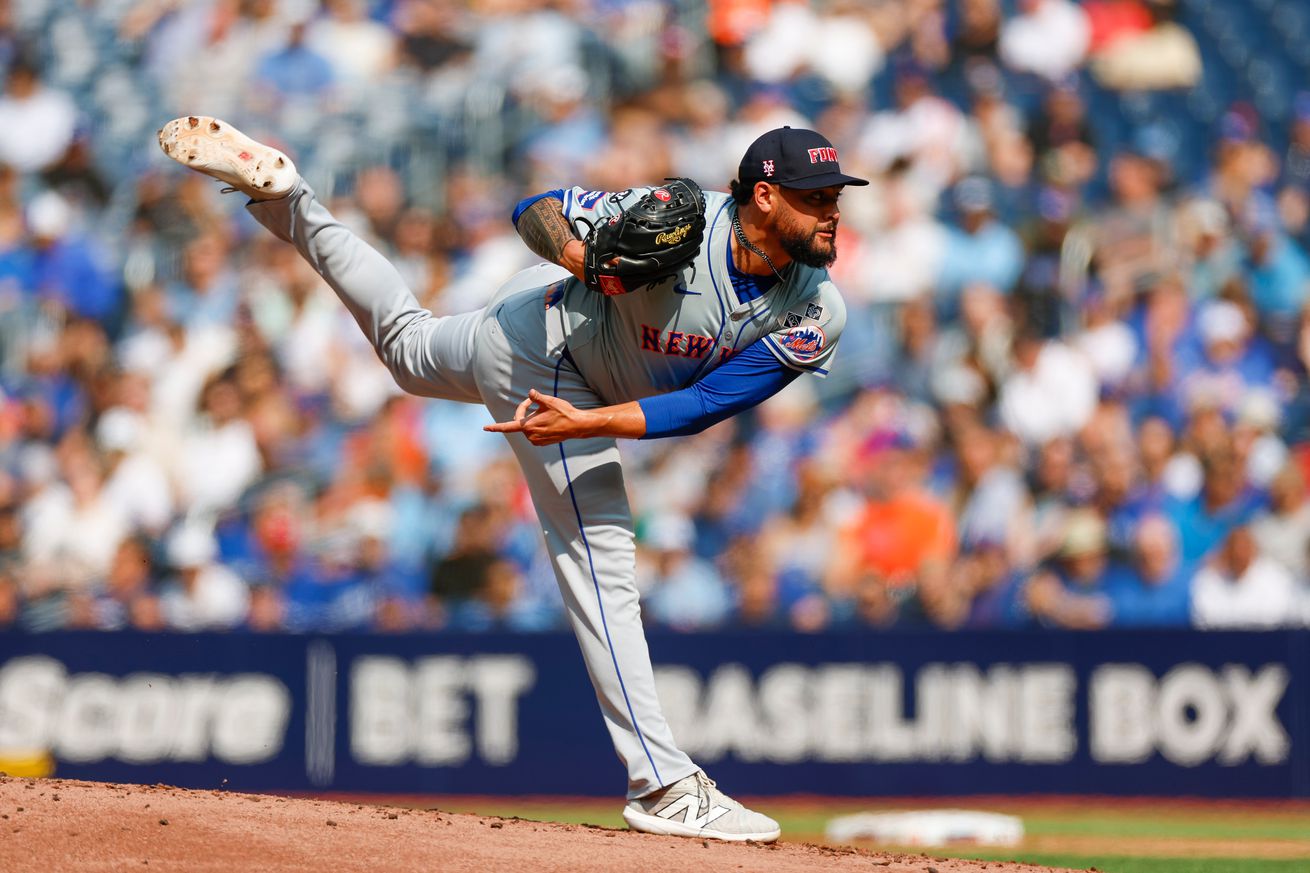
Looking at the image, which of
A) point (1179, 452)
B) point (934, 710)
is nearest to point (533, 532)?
point (934, 710)

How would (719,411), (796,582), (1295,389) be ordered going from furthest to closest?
(1295,389), (796,582), (719,411)

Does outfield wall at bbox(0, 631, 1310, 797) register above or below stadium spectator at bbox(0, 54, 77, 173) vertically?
below

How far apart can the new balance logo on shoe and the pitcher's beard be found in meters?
1.72

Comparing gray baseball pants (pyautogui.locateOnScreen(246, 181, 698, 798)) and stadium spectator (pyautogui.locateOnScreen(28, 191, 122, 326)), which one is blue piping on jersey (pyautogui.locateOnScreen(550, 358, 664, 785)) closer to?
Result: gray baseball pants (pyautogui.locateOnScreen(246, 181, 698, 798))

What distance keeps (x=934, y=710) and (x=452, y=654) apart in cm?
275

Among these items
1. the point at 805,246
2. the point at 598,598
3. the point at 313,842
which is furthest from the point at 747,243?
the point at 313,842

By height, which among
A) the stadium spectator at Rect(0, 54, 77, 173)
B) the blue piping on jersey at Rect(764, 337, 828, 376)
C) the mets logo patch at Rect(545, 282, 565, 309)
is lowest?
the blue piping on jersey at Rect(764, 337, 828, 376)

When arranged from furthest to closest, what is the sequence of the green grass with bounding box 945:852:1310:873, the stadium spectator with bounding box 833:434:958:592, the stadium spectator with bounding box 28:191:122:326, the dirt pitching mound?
1. the stadium spectator with bounding box 28:191:122:326
2. the stadium spectator with bounding box 833:434:958:592
3. the green grass with bounding box 945:852:1310:873
4. the dirt pitching mound

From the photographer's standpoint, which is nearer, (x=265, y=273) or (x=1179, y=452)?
(x=1179, y=452)

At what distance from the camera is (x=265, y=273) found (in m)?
11.9

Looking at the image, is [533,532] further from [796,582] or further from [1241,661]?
[1241,661]

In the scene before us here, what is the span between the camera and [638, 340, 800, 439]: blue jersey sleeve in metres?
5.31

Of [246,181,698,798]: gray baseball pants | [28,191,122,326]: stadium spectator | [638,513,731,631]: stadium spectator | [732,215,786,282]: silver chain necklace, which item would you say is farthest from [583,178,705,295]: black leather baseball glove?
[28,191,122,326]: stadium spectator

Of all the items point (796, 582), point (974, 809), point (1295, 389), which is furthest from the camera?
point (1295, 389)
